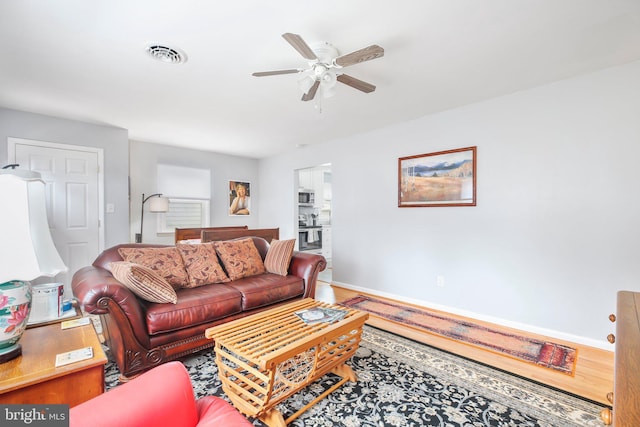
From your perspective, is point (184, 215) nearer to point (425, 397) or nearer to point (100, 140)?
point (100, 140)

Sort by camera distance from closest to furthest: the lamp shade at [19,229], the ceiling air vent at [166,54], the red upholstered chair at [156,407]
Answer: the red upholstered chair at [156,407], the lamp shade at [19,229], the ceiling air vent at [166,54]

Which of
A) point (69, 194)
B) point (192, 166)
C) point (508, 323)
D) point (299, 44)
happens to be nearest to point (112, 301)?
point (299, 44)

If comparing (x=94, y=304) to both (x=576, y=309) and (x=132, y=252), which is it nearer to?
(x=132, y=252)

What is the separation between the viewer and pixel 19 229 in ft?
3.54

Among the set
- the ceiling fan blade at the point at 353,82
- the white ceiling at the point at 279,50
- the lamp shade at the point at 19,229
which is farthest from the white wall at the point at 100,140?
the ceiling fan blade at the point at 353,82

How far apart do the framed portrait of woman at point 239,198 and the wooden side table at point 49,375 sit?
15.0 ft

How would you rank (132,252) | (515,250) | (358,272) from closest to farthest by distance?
(132,252), (515,250), (358,272)

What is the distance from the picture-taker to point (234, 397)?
5.12ft

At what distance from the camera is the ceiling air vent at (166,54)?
2109 millimetres

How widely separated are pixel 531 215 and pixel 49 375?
3608 mm

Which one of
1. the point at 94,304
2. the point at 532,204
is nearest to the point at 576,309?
the point at 532,204

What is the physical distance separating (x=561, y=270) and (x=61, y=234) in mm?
5581

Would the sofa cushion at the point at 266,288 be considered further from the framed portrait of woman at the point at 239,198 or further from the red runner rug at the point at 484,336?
the framed portrait of woman at the point at 239,198

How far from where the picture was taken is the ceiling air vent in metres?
2.11
